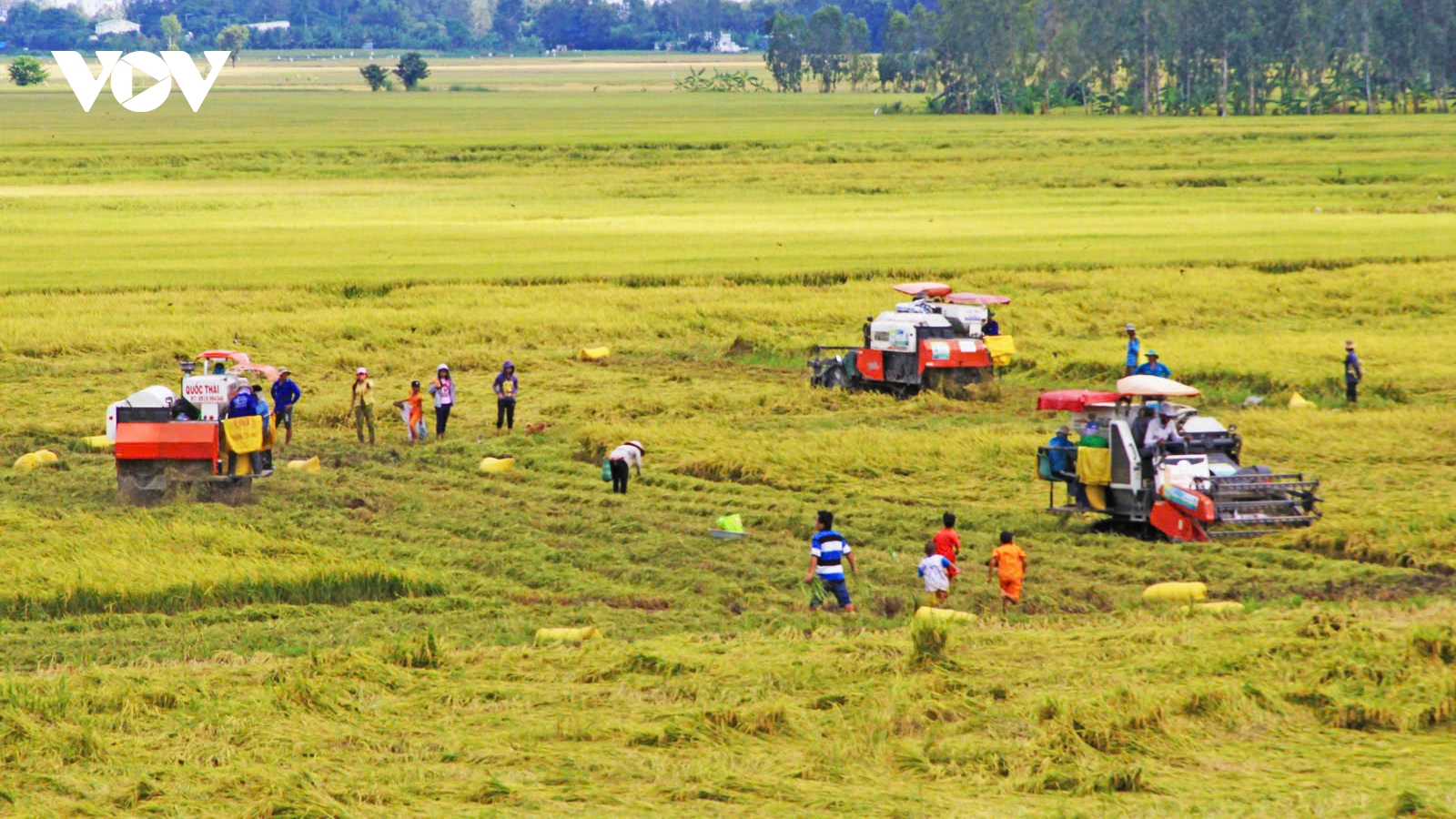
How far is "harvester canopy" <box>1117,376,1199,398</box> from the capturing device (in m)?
21.5

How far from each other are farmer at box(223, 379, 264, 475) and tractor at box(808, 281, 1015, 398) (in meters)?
12.4

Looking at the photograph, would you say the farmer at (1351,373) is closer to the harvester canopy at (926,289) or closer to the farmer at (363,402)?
the harvester canopy at (926,289)

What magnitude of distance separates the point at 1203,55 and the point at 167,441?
435ft

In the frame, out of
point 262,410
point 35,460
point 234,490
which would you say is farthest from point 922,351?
point 35,460

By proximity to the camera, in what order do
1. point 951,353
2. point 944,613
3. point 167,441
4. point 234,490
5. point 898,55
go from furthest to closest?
point 898,55
point 951,353
point 234,490
point 167,441
point 944,613

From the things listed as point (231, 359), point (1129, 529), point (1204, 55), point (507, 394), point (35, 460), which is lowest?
point (1129, 529)

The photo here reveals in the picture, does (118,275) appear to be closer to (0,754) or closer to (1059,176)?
(0,754)

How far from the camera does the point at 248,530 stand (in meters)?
21.4

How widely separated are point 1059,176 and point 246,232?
43698 millimetres

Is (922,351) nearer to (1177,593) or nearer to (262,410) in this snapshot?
(262,410)

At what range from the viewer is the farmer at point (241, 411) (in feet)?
79.7

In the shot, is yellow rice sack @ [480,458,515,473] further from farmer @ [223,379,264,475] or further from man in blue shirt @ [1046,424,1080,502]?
man in blue shirt @ [1046,424,1080,502]

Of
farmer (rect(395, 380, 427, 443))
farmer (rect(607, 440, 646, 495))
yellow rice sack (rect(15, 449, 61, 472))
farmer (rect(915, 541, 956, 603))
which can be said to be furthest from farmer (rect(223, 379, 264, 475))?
farmer (rect(915, 541, 956, 603))

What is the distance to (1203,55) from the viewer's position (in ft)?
470
